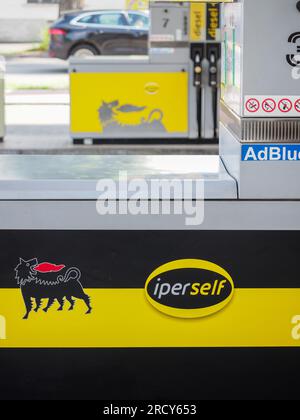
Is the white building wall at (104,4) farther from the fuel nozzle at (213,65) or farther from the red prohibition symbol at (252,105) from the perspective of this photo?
the red prohibition symbol at (252,105)

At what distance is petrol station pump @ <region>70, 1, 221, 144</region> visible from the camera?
446 inches

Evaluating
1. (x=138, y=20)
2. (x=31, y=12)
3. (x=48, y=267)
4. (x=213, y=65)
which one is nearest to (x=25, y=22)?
(x=31, y=12)

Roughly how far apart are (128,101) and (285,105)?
8265 mm

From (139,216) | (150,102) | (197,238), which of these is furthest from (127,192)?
(150,102)

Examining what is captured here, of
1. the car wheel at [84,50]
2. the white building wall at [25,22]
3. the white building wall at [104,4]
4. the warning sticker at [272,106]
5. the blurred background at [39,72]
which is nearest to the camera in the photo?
the warning sticker at [272,106]

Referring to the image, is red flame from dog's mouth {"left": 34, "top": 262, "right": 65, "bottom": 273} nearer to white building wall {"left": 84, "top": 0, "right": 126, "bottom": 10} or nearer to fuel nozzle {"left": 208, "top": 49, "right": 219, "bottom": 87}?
fuel nozzle {"left": 208, "top": 49, "right": 219, "bottom": 87}

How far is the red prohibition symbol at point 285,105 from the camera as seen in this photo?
3432 millimetres

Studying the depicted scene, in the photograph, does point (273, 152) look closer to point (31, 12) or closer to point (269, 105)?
point (269, 105)

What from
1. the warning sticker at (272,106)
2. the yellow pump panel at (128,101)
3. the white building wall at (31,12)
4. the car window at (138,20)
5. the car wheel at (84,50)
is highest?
the white building wall at (31,12)

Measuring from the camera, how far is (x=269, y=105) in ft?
11.3

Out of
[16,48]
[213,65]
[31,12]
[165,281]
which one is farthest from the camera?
[31,12]

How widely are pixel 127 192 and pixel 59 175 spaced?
406 mm

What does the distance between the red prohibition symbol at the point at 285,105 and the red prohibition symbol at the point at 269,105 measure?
24mm

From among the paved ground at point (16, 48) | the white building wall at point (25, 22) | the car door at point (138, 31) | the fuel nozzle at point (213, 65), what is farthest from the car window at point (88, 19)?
the fuel nozzle at point (213, 65)
